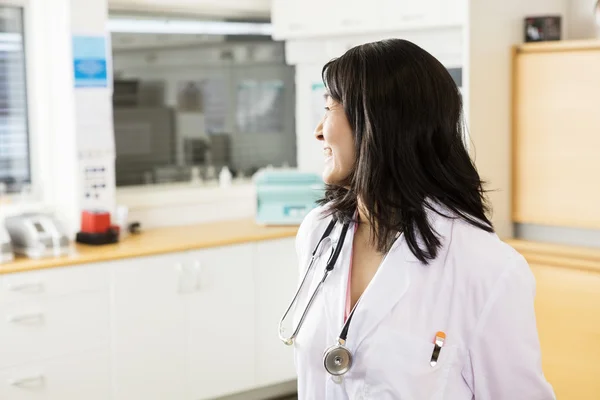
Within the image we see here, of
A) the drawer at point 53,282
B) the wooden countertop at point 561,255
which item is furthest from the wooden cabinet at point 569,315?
the drawer at point 53,282

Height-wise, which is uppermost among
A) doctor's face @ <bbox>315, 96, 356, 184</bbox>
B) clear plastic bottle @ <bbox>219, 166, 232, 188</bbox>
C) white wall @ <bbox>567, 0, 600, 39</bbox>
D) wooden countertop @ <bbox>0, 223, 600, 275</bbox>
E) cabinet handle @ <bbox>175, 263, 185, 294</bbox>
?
white wall @ <bbox>567, 0, 600, 39</bbox>

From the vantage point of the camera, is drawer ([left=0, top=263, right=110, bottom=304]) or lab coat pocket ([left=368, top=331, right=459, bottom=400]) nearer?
lab coat pocket ([left=368, top=331, right=459, bottom=400])

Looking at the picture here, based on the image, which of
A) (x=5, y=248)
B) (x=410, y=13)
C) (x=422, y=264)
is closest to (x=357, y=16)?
(x=410, y=13)

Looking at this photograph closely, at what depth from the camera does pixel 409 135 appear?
1.48 metres

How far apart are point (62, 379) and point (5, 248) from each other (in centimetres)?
56

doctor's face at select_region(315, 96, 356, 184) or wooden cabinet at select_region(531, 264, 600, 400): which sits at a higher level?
doctor's face at select_region(315, 96, 356, 184)

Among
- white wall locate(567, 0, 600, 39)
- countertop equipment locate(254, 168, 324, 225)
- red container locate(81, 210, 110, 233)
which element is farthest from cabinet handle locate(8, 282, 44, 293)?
white wall locate(567, 0, 600, 39)

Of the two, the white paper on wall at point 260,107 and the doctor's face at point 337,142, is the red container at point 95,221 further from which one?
the doctor's face at point 337,142

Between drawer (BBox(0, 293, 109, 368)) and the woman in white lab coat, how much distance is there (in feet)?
6.53

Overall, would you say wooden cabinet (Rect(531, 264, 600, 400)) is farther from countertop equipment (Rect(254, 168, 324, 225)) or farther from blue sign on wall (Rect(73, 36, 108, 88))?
blue sign on wall (Rect(73, 36, 108, 88))

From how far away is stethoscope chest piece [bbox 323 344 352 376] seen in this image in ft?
4.90

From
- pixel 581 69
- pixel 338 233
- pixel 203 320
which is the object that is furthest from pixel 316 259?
pixel 581 69

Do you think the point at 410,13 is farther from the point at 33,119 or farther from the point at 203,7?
the point at 33,119

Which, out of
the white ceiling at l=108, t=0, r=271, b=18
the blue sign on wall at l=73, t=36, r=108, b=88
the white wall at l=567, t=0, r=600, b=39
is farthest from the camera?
the white ceiling at l=108, t=0, r=271, b=18
